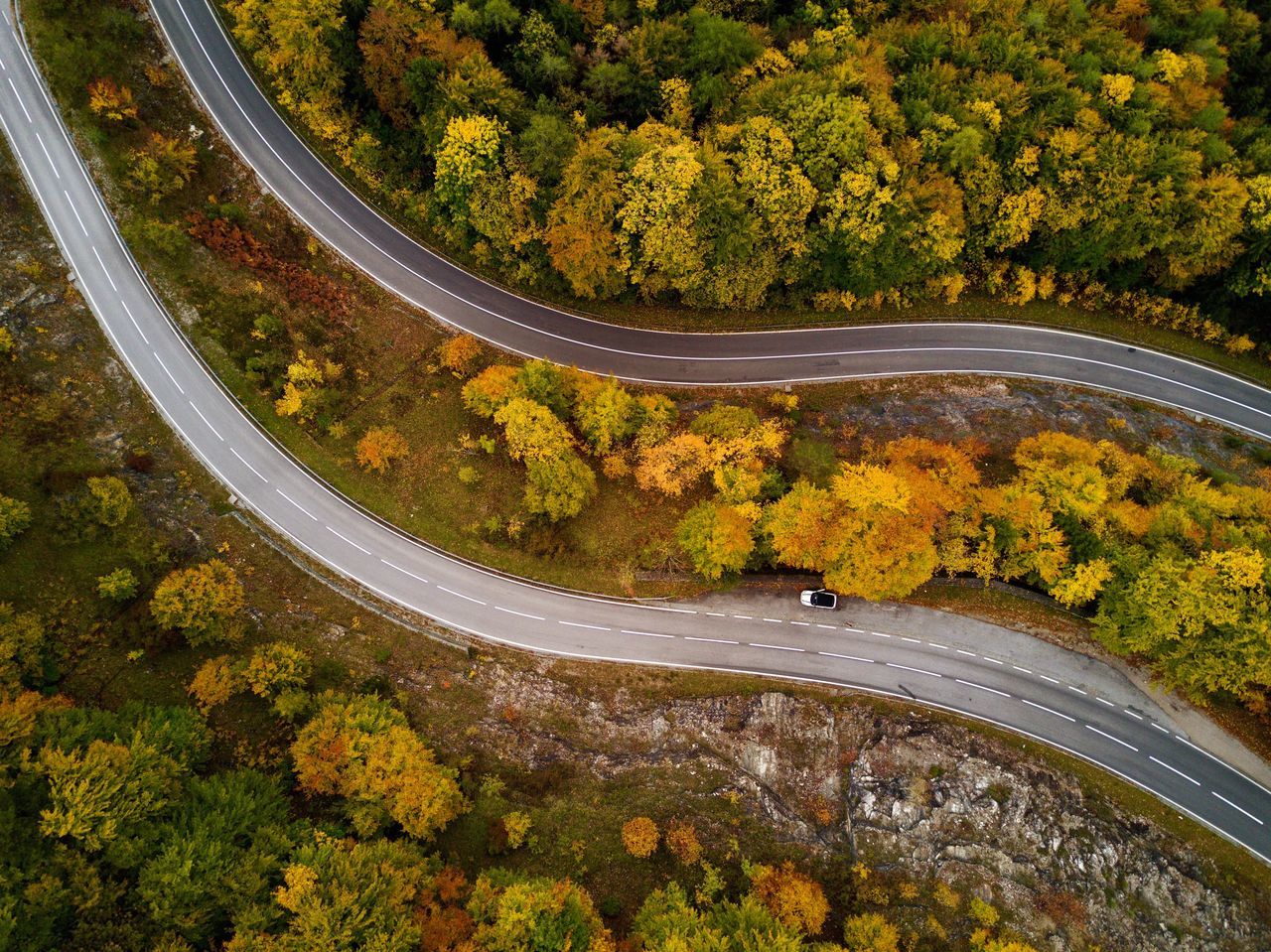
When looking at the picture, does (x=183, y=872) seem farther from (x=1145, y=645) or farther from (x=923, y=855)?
(x=1145, y=645)

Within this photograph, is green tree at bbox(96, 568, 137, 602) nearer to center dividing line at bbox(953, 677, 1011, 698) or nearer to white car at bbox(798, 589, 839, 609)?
white car at bbox(798, 589, 839, 609)

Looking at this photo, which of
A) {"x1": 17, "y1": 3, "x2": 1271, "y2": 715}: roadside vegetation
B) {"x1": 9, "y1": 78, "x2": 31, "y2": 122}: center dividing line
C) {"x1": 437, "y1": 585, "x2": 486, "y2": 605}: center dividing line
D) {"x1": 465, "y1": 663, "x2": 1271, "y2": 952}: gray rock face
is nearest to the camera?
{"x1": 465, "y1": 663, "x2": 1271, "y2": 952}: gray rock face

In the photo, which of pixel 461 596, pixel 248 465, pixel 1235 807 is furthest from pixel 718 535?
pixel 1235 807

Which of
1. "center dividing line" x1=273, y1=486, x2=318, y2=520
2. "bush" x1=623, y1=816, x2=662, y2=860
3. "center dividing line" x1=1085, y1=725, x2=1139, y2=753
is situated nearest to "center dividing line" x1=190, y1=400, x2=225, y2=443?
"center dividing line" x1=273, y1=486, x2=318, y2=520

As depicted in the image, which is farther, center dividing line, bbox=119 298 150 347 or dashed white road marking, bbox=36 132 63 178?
dashed white road marking, bbox=36 132 63 178

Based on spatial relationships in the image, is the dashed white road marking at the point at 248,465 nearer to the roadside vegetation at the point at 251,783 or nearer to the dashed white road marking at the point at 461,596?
Result: the roadside vegetation at the point at 251,783

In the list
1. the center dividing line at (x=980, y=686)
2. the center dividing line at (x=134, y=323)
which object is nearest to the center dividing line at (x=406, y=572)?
the center dividing line at (x=134, y=323)

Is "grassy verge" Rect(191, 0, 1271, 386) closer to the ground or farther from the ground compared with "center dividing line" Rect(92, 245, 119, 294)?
farther from the ground
